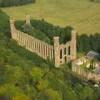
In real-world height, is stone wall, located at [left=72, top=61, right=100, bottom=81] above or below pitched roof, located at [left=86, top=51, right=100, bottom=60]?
below

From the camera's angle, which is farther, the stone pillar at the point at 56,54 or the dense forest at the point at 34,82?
the stone pillar at the point at 56,54

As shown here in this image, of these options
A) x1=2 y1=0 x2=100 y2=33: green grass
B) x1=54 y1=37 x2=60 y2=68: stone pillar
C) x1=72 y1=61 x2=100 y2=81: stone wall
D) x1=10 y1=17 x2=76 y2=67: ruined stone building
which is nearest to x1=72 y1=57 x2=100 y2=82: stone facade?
x1=72 y1=61 x2=100 y2=81: stone wall

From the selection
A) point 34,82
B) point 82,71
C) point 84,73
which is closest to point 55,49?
point 82,71

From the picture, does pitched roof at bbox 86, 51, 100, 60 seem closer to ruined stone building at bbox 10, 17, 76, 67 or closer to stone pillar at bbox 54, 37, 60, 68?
ruined stone building at bbox 10, 17, 76, 67

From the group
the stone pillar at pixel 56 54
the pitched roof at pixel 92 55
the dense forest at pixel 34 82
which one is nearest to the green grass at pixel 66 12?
the pitched roof at pixel 92 55

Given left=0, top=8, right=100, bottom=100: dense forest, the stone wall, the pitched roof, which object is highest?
left=0, top=8, right=100, bottom=100: dense forest

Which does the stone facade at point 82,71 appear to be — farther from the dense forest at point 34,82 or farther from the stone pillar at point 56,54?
the stone pillar at point 56,54

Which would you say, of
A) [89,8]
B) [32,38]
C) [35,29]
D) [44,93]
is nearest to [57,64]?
[32,38]

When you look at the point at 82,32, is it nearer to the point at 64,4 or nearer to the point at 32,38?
the point at 32,38

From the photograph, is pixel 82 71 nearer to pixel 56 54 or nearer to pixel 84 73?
pixel 84 73
